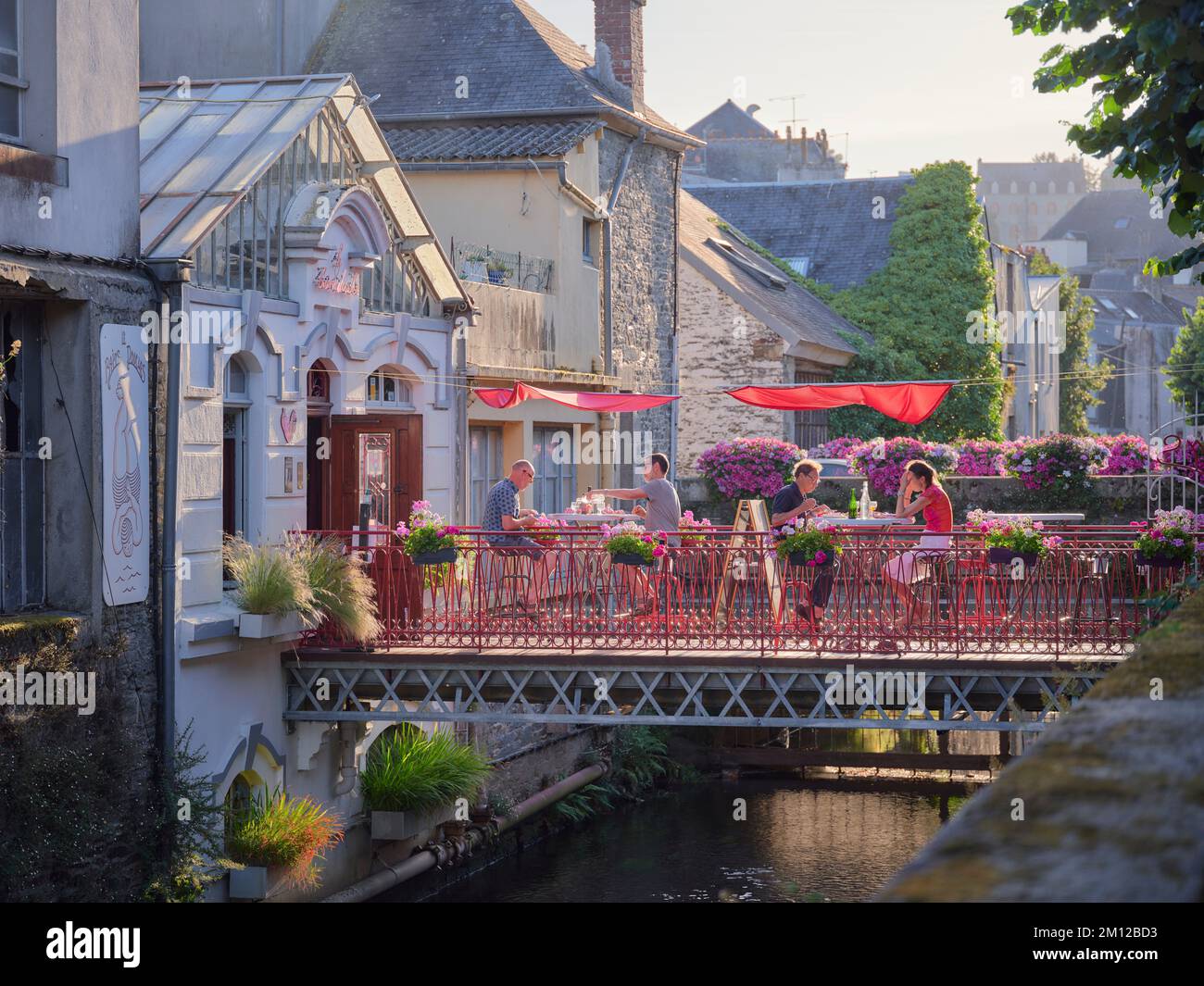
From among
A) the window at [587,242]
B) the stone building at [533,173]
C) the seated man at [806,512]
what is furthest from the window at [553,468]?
the seated man at [806,512]

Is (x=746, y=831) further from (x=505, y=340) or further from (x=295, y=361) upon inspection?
(x=295, y=361)

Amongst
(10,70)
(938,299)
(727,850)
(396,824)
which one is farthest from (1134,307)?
(10,70)

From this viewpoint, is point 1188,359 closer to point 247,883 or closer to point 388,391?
point 388,391

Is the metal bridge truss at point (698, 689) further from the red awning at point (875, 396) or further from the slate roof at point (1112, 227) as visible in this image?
the slate roof at point (1112, 227)

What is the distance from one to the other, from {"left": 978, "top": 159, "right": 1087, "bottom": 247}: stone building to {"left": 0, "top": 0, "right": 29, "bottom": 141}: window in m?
121

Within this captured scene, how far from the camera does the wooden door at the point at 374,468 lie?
55.4 feet

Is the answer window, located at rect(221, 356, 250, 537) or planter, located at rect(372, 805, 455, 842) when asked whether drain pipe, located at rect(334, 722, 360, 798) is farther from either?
window, located at rect(221, 356, 250, 537)

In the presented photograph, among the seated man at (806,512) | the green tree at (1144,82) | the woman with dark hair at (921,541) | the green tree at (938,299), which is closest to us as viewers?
the green tree at (1144,82)

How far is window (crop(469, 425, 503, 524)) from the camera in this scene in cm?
2053

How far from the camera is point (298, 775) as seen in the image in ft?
50.8

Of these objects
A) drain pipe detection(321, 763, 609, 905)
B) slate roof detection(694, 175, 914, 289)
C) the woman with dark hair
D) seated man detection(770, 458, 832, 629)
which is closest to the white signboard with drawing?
drain pipe detection(321, 763, 609, 905)

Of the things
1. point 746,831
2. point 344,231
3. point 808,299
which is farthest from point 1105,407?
point 344,231

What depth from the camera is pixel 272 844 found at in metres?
14.0

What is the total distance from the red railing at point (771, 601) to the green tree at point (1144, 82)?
486 centimetres
